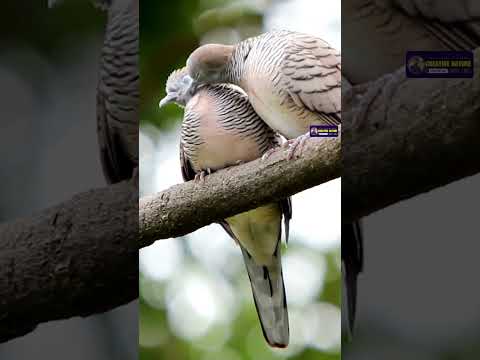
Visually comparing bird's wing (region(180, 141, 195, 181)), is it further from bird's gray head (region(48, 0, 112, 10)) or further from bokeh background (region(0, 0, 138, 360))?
bird's gray head (region(48, 0, 112, 10))

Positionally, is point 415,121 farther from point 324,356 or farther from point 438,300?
point 324,356

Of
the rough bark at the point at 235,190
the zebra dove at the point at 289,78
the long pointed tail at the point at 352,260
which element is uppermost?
the zebra dove at the point at 289,78

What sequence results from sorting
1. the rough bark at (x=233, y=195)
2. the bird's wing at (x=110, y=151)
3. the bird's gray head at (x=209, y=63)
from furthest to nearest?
1. the bird's wing at (x=110, y=151)
2. the bird's gray head at (x=209, y=63)
3. the rough bark at (x=233, y=195)

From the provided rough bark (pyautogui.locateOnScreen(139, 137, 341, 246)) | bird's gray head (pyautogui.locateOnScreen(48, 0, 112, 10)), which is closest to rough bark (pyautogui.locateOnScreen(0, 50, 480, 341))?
rough bark (pyautogui.locateOnScreen(139, 137, 341, 246))

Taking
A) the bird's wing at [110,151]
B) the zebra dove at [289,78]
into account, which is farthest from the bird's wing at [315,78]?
the bird's wing at [110,151]

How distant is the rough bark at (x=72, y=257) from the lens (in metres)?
1.82

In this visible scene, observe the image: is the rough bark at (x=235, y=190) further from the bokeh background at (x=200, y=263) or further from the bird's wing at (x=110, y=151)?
the bird's wing at (x=110, y=151)

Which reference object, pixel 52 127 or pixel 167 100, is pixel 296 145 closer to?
pixel 167 100

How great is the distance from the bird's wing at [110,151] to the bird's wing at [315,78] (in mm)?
547

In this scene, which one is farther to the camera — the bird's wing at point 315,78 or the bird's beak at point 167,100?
the bird's beak at point 167,100

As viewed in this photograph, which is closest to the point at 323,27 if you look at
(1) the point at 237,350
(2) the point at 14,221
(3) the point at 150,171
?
(3) the point at 150,171

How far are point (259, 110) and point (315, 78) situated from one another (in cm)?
17

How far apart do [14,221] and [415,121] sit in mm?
1155

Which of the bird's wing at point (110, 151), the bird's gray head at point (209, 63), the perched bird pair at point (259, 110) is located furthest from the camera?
the bird's wing at point (110, 151)
